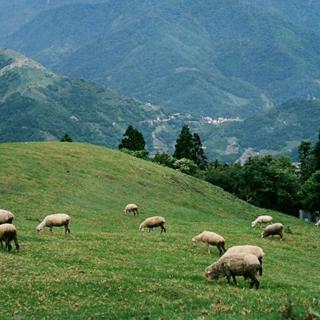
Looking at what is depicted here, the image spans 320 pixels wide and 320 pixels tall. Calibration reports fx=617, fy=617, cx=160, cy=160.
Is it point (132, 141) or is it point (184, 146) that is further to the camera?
point (184, 146)

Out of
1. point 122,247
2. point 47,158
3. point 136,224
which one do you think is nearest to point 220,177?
point 47,158

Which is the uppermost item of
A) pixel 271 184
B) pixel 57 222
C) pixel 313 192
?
pixel 271 184

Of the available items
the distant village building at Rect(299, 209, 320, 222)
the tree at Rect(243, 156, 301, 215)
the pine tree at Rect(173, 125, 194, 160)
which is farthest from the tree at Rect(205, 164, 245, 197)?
the distant village building at Rect(299, 209, 320, 222)

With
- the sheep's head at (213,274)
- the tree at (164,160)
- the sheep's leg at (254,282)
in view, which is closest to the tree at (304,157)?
the tree at (164,160)

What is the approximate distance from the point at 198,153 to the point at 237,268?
13940cm

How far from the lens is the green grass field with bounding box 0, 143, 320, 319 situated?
2366cm

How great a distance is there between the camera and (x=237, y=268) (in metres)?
28.1

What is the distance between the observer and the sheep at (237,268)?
2772cm

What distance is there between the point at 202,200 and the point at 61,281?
2183 inches

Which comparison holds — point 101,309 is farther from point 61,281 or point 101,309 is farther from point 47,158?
point 47,158

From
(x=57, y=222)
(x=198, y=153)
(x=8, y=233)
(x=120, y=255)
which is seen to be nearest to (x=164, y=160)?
(x=198, y=153)

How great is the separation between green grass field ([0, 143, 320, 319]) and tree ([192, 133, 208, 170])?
8010cm

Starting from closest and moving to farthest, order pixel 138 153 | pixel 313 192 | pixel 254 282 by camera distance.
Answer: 1. pixel 254 282
2. pixel 313 192
3. pixel 138 153

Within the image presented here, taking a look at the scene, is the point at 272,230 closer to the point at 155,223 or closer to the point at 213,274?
the point at 155,223
